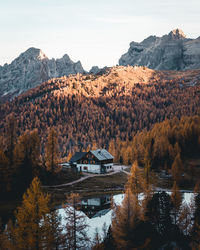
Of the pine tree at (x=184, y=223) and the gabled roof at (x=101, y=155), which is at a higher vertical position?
the gabled roof at (x=101, y=155)

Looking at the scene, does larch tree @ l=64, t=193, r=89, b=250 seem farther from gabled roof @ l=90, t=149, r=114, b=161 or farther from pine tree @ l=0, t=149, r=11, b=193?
gabled roof @ l=90, t=149, r=114, b=161

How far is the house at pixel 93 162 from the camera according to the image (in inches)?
3903

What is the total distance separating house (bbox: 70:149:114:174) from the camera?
99.1 meters

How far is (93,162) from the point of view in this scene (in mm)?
100312

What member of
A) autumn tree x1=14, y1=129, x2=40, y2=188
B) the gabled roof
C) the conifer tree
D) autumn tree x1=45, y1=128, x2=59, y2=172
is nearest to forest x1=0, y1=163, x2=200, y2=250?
autumn tree x1=14, y1=129, x2=40, y2=188

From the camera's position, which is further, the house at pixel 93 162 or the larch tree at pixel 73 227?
the house at pixel 93 162

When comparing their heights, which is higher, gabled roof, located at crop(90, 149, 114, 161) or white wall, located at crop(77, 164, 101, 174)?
gabled roof, located at crop(90, 149, 114, 161)

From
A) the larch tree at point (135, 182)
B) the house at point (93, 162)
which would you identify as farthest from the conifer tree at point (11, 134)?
the house at point (93, 162)

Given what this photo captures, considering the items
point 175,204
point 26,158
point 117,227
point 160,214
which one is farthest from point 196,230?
point 26,158

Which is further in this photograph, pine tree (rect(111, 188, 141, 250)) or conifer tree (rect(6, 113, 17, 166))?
conifer tree (rect(6, 113, 17, 166))

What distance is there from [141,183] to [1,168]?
103 feet

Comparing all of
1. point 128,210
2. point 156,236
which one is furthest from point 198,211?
point 128,210

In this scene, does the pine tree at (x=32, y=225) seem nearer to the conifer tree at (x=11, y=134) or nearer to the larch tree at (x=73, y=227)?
the larch tree at (x=73, y=227)

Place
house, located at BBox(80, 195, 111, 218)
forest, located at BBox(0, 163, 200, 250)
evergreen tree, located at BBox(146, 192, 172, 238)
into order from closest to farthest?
forest, located at BBox(0, 163, 200, 250)
evergreen tree, located at BBox(146, 192, 172, 238)
house, located at BBox(80, 195, 111, 218)
